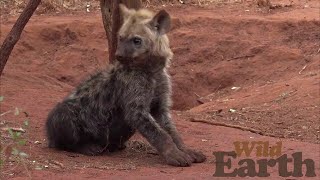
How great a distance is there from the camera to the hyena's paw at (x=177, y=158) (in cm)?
537

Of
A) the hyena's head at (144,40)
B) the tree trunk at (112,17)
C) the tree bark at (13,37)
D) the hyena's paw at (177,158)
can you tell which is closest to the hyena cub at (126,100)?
the hyena's head at (144,40)

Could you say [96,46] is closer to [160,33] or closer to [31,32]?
[31,32]

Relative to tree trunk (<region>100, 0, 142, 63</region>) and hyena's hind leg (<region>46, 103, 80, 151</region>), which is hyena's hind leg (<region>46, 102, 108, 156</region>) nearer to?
hyena's hind leg (<region>46, 103, 80, 151</region>)

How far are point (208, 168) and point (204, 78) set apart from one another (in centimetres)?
506

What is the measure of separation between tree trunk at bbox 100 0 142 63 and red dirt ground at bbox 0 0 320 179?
37.9 inches

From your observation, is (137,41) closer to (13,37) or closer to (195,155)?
(195,155)

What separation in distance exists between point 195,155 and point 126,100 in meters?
0.71

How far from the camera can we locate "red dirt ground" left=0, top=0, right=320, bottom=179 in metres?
5.54

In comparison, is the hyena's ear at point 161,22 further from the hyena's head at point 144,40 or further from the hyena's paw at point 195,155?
the hyena's paw at point 195,155

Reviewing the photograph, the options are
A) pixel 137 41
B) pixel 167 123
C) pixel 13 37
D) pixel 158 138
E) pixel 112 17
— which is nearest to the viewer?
pixel 158 138

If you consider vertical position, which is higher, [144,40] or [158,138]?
[144,40]

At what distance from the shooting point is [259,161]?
5336 mm

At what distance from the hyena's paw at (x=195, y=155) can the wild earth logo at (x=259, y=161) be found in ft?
0.39

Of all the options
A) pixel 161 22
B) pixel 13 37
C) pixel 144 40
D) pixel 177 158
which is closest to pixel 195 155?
pixel 177 158
